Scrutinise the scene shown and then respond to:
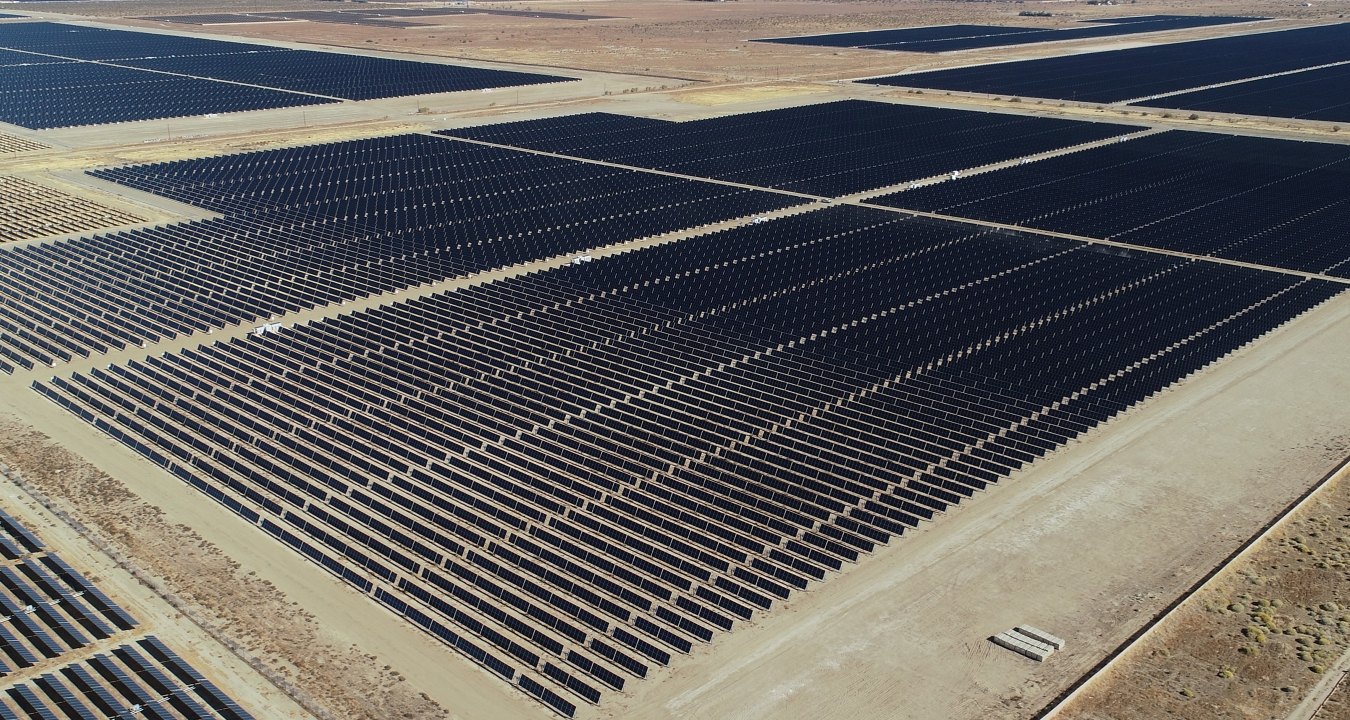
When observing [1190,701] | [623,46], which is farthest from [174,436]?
[623,46]

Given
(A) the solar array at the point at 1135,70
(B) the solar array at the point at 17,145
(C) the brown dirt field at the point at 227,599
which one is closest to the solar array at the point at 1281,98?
(A) the solar array at the point at 1135,70

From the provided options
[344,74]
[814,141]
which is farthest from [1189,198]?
[344,74]

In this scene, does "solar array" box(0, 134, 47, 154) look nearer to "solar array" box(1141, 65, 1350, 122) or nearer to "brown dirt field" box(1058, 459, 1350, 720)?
"brown dirt field" box(1058, 459, 1350, 720)

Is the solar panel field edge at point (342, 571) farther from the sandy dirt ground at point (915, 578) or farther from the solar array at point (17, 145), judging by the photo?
the solar array at point (17, 145)

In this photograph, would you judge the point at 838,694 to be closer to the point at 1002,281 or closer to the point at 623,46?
the point at 1002,281

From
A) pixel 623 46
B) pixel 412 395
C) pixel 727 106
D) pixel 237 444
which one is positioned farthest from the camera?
pixel 623 46

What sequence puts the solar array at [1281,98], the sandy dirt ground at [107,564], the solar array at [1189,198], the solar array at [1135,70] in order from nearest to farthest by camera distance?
the sandy dirt ground at [107,564], the solar array at [1189,198], the solar array at [1281,98], the solar array at [1135,70]
